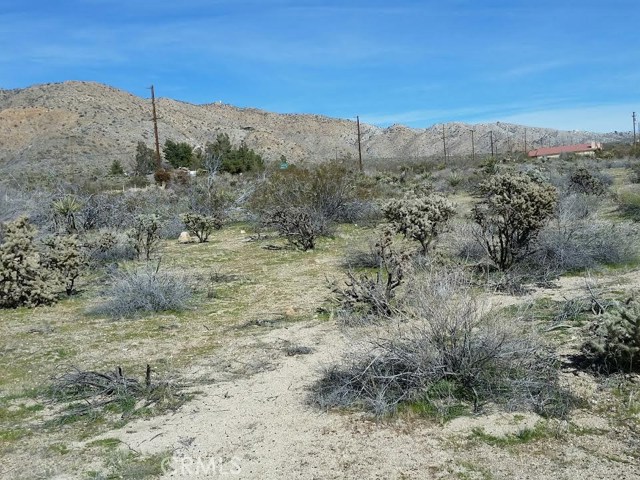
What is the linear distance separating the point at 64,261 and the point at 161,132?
63695 mm

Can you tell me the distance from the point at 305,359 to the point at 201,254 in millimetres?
8694

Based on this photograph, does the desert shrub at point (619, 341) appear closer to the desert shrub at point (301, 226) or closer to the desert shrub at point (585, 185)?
the desert shrub at point (301, 226)

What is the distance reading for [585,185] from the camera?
2078 cm

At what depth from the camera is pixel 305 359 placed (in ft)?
21.5

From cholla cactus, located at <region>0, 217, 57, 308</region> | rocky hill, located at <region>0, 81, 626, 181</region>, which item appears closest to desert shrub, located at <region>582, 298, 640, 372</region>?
cholla cactus, located at <region>0, 217, 57, 308</region>

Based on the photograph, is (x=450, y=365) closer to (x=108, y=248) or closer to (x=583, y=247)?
(x=583, y=247)

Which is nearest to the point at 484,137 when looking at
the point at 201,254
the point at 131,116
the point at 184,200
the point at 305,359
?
the point at 131,116

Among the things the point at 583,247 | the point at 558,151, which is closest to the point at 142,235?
the point at 583,247

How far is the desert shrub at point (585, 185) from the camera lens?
65.5ft

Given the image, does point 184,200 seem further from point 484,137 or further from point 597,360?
point 484,137

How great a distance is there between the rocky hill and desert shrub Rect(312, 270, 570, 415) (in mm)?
35726

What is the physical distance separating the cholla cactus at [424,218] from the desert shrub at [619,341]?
19.2 feet

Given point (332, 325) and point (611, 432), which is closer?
point (611, 432)

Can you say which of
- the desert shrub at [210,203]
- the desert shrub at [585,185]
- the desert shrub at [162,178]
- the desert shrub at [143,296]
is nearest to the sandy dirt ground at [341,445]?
the desert shrub at [143,296]
